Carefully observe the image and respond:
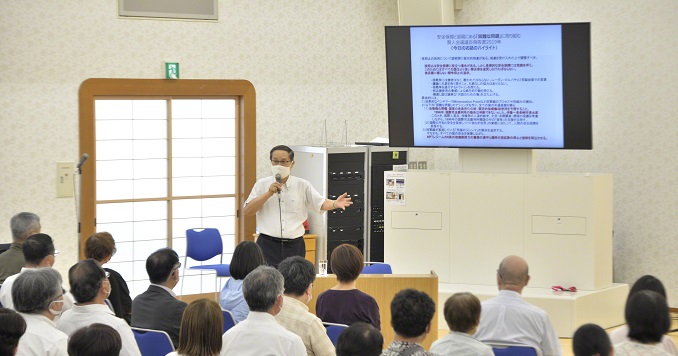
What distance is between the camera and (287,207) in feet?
24.8

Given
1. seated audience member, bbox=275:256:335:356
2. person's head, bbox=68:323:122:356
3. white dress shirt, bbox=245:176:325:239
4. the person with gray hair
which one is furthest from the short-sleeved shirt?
white dress shirt, bbox=245:176:325:239

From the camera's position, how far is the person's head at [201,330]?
11.3 feet

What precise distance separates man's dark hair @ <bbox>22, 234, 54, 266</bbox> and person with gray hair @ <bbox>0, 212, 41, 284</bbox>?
69 centimetres

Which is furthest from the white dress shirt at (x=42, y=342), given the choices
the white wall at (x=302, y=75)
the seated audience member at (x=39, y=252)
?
the white wall at (x=302, y=75)

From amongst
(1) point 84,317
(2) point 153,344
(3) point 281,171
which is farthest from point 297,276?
(3) point 281,171

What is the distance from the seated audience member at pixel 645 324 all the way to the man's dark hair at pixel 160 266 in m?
2.38

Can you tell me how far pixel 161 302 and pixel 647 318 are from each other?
252 cm

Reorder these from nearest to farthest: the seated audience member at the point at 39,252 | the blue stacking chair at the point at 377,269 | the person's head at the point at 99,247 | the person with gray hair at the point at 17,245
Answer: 1. the seated audience member at the point at 39,252
2. the person's head at the point at 99,247
3. the person with gray hair at the point at 17,245
4. the blue stacking chair at the point at 377,269

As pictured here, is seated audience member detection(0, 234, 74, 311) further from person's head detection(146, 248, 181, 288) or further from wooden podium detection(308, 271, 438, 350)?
wooden podium detection(308, 271, 438, 350)

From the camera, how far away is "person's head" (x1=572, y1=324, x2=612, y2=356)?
3381mm

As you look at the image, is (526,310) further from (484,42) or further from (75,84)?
(75,84)

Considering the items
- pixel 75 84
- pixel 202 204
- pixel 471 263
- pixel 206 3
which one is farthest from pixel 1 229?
pixel 471 263

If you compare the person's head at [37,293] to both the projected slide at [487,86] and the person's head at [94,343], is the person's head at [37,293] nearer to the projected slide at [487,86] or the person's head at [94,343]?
the person's head at [94,343]

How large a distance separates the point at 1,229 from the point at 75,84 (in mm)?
1579
